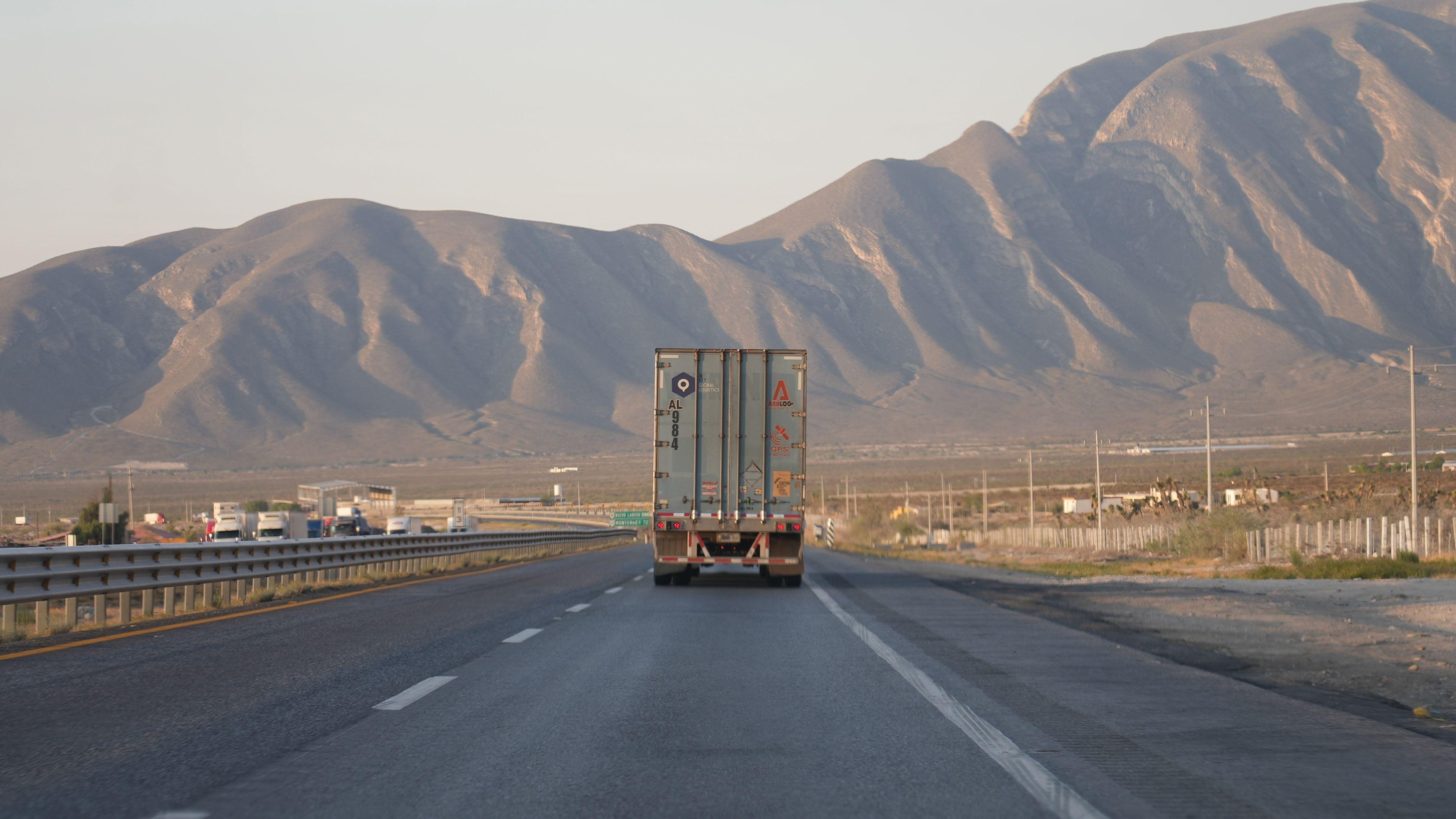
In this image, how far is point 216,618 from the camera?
1695 cm

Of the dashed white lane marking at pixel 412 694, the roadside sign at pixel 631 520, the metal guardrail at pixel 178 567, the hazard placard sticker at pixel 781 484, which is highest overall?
the hazard placard sticker at pixel 781 484

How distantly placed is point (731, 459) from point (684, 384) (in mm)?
1550

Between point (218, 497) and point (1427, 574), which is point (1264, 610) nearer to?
point (1427, 574)

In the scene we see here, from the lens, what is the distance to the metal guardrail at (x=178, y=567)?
49.7 feet

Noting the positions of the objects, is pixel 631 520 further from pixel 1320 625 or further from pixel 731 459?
pixel 1320 625

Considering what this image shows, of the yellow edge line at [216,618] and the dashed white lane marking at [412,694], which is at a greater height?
the dashed white lane marking at [412,694]

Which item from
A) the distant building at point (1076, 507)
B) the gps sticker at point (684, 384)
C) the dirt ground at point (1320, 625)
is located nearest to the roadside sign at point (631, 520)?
the distant building at point (1076, 507)

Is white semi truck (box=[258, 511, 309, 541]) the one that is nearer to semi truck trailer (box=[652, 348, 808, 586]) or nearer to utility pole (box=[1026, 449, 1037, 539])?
utility pole (box=[1026, 449, 1037, 539])

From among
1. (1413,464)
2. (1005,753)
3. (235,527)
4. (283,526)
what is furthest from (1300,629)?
(283,526)

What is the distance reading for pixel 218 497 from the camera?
143 meters

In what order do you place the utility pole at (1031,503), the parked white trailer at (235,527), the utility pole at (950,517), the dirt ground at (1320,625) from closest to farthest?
the dirt ground at (1320,625)
the parked white trailer at (235,527)
the utility pole at (1031,503)
the utility pole at (950,517)

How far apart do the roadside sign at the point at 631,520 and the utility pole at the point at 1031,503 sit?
24.4 m

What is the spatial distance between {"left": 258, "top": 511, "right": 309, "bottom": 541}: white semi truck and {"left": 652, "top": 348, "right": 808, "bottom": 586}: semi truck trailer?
40630 millimetres

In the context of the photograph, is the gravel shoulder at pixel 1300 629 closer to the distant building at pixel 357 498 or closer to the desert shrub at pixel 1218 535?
the desert shrub at pixel 1218 535
